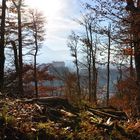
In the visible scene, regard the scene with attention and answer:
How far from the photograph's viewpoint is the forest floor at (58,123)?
7.08m

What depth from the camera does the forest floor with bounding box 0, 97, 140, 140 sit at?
7.08 m

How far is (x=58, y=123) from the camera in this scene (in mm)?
8102

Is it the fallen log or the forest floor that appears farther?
the fallen log

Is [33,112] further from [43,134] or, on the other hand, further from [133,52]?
[133,52]

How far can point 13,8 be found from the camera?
→ 29.3 metres

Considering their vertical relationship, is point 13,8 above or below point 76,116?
above

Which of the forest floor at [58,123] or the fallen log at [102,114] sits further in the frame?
the fallen log at [102,114]

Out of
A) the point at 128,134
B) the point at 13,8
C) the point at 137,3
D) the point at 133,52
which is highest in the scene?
the point at 13,8

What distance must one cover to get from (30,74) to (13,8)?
1551 cm

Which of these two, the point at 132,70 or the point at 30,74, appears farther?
the point at 30,74

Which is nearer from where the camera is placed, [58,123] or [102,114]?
[58,123]

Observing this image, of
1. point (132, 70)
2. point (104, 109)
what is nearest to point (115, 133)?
point (104, 109)

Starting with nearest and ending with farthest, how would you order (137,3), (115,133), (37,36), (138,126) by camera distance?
(115,133) < (138,126) < (137,3) < (37,36)

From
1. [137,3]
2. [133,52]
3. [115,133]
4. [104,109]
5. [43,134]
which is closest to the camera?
[43,134]
